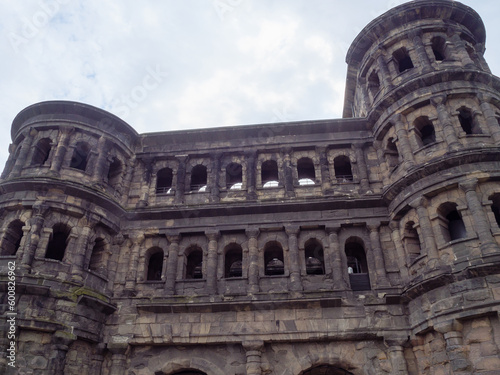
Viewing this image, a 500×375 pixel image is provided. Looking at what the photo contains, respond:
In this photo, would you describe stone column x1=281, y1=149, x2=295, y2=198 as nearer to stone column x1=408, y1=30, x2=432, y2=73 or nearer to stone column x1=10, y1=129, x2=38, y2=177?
stone column x1=408, y1=30, x2=432, y2=73

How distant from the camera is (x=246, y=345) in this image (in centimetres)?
1510

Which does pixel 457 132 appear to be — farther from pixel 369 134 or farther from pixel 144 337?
pixel 144 337

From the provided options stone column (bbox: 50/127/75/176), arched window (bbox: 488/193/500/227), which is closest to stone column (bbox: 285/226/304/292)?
arched window (bbox: 488/193/500/227)

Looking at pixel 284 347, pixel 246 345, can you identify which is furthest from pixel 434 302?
pixel 246 345

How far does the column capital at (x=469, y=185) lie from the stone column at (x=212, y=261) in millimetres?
9123

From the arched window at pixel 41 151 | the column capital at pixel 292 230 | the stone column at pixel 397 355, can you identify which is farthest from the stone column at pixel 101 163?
the stone column at pixel 397 355

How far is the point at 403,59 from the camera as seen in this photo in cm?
1986

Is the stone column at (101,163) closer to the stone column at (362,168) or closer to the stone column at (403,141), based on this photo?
the stone column at (362,168)

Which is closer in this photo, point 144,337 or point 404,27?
point 144,337

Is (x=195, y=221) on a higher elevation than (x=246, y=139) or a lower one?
lower

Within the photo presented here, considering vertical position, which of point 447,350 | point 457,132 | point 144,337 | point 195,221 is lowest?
point 447,350

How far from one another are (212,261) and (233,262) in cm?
163

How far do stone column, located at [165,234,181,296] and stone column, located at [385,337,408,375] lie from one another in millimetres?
8034

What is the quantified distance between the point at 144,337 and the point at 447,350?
1016 cm
